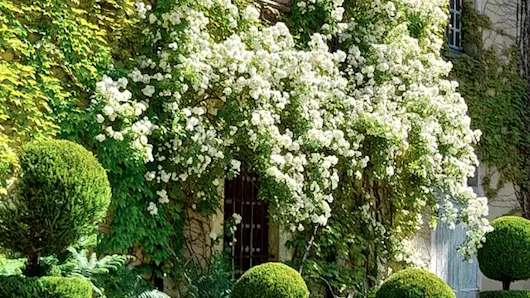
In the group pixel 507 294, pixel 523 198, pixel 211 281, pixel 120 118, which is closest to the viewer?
pixel 120 118

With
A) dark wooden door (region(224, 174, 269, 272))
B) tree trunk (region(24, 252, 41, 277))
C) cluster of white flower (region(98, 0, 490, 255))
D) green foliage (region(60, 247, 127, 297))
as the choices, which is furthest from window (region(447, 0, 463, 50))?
tree trunk (region(24, 252, 41, 277))

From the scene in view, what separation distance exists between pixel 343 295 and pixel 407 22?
2.91 m

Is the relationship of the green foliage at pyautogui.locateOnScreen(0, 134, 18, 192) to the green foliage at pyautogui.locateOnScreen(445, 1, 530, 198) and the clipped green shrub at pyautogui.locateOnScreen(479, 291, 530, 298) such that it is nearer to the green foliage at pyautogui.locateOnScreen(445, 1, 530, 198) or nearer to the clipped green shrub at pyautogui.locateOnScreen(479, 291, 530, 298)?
the clipped green shrub at pyautogui.locateOnScreen(479, 291, 530, 298)

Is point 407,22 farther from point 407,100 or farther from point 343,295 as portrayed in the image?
point 343,295

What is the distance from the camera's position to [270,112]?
248 inches

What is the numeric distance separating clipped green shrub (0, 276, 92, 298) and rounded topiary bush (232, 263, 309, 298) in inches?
65.8

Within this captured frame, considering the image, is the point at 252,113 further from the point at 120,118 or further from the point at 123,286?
the point at 123,286

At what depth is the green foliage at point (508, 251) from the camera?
8320 mm

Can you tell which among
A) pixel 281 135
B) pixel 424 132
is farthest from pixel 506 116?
pixel 281 135

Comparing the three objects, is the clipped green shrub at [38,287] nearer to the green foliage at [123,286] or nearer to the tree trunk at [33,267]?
the tree trunk at [33,267]

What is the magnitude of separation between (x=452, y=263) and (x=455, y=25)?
3446 millimetres

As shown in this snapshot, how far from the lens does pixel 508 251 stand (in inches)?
328

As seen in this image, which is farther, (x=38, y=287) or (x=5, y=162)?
(x=5, y=162)

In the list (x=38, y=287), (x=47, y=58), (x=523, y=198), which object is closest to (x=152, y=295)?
(x=38, y=287)
